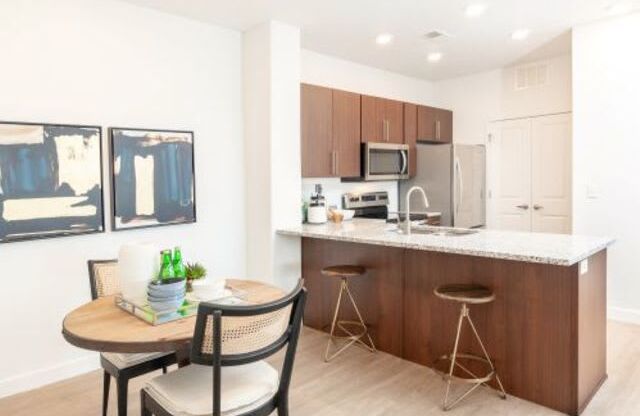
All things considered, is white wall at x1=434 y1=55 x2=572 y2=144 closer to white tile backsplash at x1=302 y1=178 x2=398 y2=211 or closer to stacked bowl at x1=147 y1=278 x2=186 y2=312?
white tile backsplash at x1=302 y1=178 x2=398 y2=211

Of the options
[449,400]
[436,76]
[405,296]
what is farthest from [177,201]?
[436,76]

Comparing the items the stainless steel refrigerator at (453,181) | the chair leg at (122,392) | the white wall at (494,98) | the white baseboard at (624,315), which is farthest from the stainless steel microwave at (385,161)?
the chair leg at (122,392)

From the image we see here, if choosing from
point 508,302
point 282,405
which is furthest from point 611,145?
point 282,405

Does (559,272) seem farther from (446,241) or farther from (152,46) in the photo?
(152,46)

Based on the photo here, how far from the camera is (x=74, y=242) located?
10.1ft

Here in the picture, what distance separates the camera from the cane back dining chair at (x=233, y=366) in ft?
5.23

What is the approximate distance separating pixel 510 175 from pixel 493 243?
9.91 feet

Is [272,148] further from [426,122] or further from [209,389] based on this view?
[426,122]

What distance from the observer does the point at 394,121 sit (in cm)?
501

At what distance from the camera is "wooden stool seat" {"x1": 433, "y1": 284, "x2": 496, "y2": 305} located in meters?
2.57

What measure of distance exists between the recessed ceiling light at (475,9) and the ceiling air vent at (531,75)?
6.31 feet

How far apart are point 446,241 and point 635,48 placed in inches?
102

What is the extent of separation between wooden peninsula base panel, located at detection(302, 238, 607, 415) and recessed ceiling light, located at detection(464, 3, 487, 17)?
1.97m

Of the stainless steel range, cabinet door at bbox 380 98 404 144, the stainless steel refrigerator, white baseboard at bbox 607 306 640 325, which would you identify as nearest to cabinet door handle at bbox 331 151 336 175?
the stainless steel range
